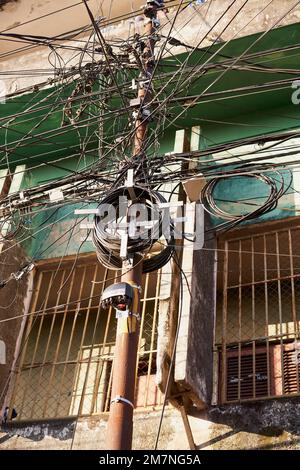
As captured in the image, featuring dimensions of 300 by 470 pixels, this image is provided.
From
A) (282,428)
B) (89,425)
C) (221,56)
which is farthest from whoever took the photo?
(221,56)

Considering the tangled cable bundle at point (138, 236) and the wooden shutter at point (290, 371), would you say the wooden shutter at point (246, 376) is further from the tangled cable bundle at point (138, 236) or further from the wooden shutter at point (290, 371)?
the tangled cable bundle at point (138, 236)

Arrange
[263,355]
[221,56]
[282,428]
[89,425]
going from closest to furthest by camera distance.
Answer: [282,428] → [89,425] → [263,355] → [221,56]

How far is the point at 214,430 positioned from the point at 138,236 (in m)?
2.27

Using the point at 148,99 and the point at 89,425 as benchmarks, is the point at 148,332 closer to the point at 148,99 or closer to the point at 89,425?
the point at 89,425

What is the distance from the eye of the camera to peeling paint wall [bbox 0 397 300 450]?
6.55 m

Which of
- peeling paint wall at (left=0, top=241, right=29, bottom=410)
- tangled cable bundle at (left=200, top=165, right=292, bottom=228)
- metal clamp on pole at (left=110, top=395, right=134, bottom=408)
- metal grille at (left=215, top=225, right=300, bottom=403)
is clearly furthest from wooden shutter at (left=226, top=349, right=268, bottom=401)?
metal clamp on pole at (left=110, top=395, right=134, bottom=408)

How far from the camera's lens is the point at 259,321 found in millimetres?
9039

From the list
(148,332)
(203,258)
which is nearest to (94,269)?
(148,332)

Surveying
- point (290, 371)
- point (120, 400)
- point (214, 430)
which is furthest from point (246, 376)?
point (120, 400)

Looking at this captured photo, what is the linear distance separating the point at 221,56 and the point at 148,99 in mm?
2566

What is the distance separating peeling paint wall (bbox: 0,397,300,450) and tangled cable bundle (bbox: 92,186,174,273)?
1829mm

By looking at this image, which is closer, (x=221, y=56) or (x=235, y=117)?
(x=221, y=56)

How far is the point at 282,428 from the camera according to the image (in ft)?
21.5

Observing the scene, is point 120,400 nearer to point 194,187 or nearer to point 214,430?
point 214,430
